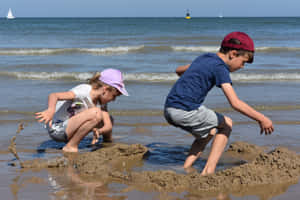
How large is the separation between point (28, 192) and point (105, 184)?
58cm

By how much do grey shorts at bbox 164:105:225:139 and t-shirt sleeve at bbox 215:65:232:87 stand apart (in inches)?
12.2

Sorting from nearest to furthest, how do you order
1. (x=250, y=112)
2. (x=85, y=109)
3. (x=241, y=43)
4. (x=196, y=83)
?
(x=250, y=112) < (x=241, y=43) < (x=196, y=83) < (x=85, y=109)

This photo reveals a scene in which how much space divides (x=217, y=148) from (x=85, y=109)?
1.49m

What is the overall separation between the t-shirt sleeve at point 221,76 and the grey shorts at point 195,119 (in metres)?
0.31

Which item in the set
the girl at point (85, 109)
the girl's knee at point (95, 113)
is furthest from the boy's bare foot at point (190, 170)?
the girl's knee at point (95, 113)

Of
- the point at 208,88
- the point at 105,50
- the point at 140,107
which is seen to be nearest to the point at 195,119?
the point at 208,88

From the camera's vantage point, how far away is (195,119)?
3.28 m

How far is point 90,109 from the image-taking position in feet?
13.0

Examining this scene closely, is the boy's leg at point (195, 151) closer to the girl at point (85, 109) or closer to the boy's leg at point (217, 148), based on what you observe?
the boy's leg at point (217, 148)

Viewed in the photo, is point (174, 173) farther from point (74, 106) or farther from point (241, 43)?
point (74, 106)

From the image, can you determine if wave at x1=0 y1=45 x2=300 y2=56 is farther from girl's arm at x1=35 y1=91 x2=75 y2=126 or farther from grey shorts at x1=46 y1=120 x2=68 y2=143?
girl's arm at x1=35 y1=91 x2=75 y2=126

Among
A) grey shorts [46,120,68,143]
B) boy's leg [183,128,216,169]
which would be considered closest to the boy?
boy's leg [183,128,216,169]

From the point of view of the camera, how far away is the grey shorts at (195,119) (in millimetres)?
3270

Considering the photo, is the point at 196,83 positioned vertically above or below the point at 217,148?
above
